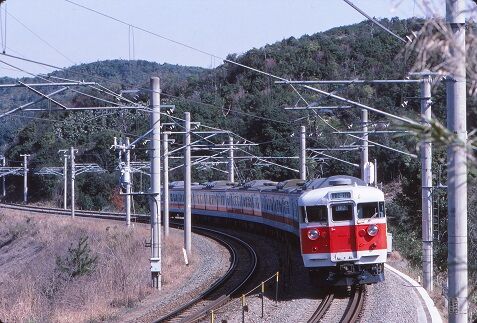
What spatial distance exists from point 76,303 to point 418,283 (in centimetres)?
861

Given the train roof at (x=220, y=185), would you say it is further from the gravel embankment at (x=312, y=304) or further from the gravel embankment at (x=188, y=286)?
the gravel embankment at (x=312, y=304)

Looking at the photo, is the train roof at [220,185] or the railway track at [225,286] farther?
the train roof at [220,185]

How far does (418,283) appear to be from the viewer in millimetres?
21297

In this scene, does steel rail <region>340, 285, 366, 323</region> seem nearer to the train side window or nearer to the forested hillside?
the train side window

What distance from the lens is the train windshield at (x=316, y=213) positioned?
1930 centimetres

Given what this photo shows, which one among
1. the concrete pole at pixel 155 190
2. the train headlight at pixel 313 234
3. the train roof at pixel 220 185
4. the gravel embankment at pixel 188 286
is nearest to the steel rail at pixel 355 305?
the train headlight at pixel 313 234

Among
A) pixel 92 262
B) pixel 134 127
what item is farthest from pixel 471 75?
pixel 134 127

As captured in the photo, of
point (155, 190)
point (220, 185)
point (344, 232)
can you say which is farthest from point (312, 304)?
point (220, 185)

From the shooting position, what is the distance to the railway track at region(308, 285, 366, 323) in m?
16.1

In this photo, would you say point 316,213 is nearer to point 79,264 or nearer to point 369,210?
point 369,210

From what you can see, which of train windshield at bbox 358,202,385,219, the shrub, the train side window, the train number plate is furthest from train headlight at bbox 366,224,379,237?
the shrub

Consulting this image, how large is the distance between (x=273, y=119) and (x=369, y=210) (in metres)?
34.6

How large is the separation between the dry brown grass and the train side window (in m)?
5.16

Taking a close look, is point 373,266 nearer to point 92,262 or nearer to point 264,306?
point 264,306
